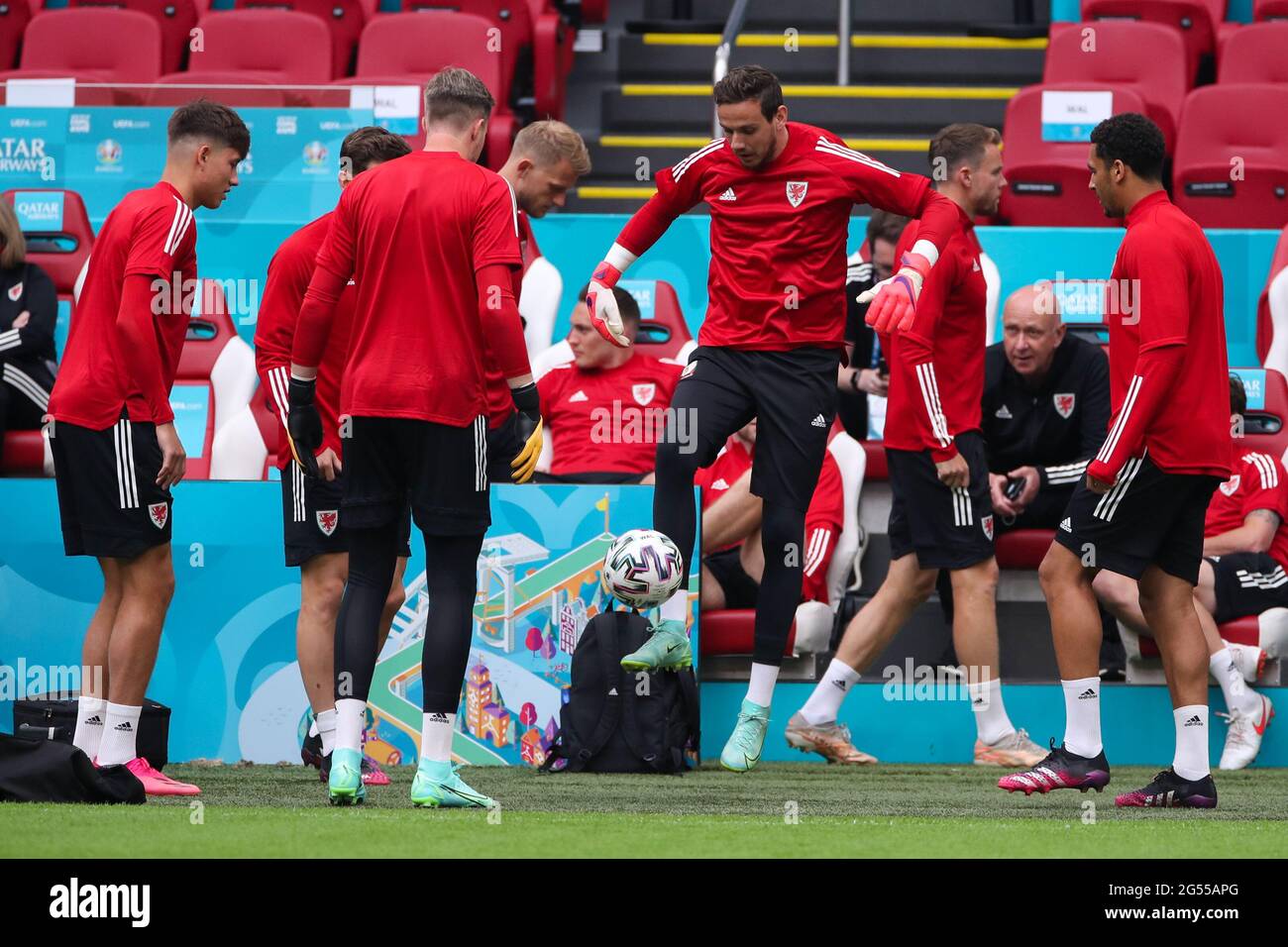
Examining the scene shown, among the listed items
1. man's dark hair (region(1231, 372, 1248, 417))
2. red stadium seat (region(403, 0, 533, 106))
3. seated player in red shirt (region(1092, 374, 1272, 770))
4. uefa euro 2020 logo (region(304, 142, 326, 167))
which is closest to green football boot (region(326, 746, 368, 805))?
seated player in red shirt (region(1092, 374, 1272, 770))

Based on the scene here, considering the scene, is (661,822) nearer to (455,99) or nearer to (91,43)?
(455,99)

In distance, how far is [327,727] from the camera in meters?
5.48

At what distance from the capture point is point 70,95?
8.93 metres

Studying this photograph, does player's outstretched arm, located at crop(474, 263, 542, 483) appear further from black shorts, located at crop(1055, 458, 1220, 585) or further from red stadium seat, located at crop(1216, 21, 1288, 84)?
red stadium seat, located at crop(1216, 21, 1288, 84)

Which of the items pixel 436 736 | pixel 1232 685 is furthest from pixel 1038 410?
pixel 436 736

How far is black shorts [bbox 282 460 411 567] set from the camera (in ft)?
17.9

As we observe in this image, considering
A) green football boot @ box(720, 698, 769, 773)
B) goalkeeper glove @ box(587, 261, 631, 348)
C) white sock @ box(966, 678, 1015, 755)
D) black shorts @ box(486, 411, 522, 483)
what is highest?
goalkeeper glove @ box(587, 261, 631, 348)

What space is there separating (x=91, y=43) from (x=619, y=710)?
21.8 ft

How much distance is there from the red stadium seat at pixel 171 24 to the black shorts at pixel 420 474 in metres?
6.85

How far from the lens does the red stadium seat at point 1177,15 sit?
1052 centimetres

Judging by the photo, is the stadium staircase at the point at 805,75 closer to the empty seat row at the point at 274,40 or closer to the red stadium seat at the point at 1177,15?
the empty seat row at the point at 274,40

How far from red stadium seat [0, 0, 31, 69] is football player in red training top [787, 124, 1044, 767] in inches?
265
